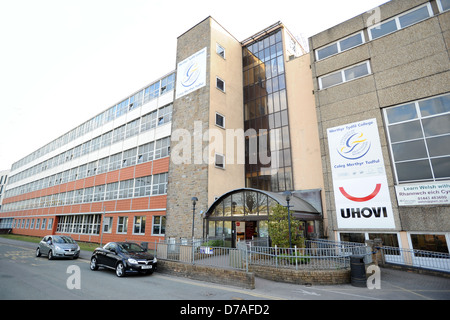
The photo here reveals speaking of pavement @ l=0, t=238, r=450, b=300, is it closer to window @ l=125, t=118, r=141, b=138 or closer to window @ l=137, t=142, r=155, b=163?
window @ l=137, t=142, r=155, b=163

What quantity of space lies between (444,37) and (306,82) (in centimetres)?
917

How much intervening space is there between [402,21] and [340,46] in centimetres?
373

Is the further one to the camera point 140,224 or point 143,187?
point 143,187

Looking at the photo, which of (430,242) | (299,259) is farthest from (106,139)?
(430,242)

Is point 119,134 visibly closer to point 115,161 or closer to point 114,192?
point 115,161

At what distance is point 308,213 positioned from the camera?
54.7ft

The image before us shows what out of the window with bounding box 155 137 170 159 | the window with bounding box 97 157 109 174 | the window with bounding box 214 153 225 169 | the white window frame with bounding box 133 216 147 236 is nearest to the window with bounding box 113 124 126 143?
the window with bounding box 97 157 109 174

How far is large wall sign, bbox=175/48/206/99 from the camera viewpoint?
73.8ft

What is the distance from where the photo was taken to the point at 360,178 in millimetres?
15195

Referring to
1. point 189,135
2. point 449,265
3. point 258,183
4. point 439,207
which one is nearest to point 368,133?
point 439,207

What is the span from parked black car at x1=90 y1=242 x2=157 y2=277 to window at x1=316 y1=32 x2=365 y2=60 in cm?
1826

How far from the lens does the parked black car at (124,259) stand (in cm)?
1077

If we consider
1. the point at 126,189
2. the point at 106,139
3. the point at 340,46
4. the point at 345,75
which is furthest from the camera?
the point at 106,139
